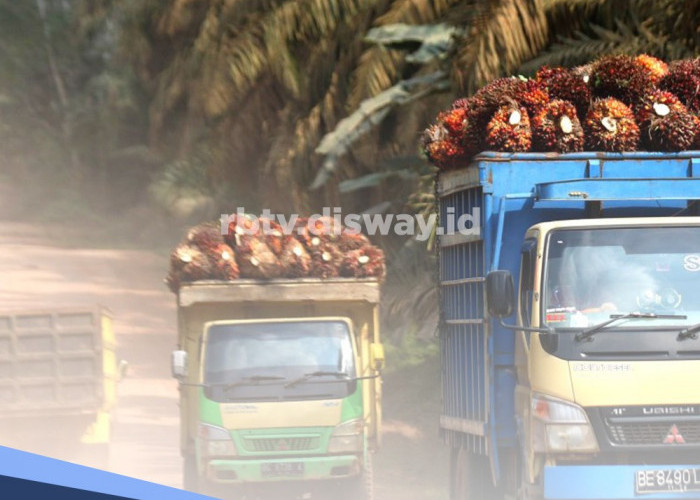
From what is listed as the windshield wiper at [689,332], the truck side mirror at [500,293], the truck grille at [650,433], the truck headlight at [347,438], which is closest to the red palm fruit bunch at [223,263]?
the truck headlight at [347,438]

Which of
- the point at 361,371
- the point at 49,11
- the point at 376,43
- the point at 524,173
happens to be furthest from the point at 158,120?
the point at 524,173

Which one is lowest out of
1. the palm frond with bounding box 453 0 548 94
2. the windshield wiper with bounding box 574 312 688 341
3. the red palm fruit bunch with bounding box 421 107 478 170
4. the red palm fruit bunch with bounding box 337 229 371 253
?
the windshield wiper with bounding box 574 312 688 341

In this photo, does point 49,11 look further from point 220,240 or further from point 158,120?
point 220,240

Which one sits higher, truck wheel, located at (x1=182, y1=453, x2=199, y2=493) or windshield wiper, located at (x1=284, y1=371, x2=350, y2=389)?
windshield wiper, located at (x1=284, y1=371, x2=350, y2=389)

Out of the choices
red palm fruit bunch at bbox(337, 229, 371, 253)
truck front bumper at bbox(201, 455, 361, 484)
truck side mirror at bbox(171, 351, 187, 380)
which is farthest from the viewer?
red palm fruit bunch at bbox(337, 229, 371, 253)

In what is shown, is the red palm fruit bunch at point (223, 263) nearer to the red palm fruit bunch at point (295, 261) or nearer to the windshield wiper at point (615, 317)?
the red palm fruit bunch at point (295, 261)

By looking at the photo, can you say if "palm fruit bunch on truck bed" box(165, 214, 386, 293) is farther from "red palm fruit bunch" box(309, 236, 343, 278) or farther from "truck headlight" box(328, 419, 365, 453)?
"truck headlight" box(328, 419, 365, 453)

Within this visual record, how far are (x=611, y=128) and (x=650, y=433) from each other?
2.50 metres

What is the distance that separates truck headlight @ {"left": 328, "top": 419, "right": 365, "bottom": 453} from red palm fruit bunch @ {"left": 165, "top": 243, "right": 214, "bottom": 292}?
219 centimetres

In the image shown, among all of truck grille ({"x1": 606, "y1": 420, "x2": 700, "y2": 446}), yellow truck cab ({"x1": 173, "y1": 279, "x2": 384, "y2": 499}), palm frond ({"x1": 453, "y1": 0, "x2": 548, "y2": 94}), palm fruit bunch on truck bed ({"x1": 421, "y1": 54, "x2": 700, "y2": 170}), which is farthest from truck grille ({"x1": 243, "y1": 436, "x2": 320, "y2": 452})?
palm frond ({"x1": 453, "y1": 0, "x2": 548, "y2": 94})

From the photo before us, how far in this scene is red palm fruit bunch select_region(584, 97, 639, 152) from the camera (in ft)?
31.1

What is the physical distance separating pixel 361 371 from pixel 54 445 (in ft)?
17.3

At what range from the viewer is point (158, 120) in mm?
36812

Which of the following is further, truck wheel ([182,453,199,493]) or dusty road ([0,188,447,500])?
dusty road ([0,188,447,500])
